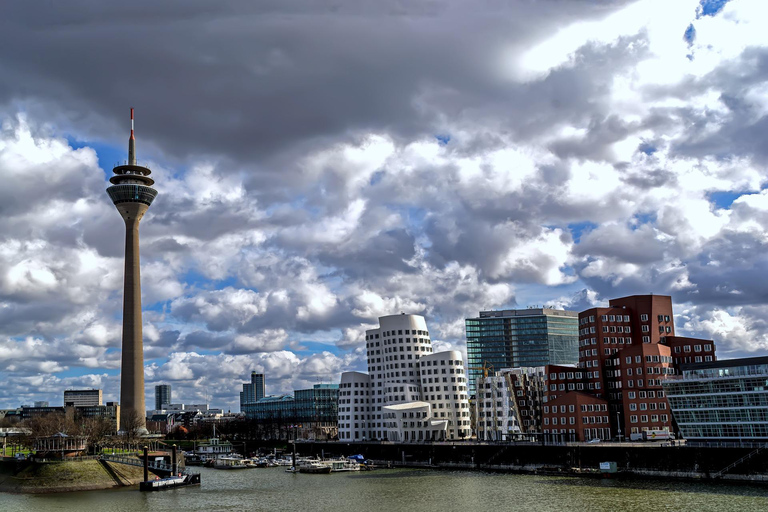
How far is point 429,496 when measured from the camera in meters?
102

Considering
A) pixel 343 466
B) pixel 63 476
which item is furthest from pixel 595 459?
pixel 63 476

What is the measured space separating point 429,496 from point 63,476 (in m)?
60.1

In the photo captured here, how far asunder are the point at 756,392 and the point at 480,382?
8126 cm

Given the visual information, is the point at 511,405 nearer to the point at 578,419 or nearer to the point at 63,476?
the point at 578,419

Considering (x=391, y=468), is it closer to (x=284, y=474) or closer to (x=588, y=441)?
(x=284, y=474)

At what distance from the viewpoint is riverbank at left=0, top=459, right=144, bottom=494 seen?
117 meters

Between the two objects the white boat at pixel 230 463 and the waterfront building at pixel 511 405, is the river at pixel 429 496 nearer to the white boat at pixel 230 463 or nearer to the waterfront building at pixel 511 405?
the white boat at pixel 230 463

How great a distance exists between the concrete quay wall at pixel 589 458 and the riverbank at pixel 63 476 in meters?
62.8

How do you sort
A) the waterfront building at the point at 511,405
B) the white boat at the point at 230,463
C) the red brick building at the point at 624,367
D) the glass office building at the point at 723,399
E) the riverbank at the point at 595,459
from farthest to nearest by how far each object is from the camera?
the waterfront building at the point at 511,405, the white boat at the point at 230,463, the red brick building at the point at 624,367, the glass office building at the point at 723,399, the riverbank at the point at 595,459

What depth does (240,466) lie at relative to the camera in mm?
A: 175250

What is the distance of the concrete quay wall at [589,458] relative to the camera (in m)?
107

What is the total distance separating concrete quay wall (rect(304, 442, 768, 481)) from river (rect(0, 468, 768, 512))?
6.51m

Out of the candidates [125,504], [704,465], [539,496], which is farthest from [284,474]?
[704,465]

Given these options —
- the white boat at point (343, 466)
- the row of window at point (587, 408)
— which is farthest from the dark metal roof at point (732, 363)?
the white boat at point (343, 466)
